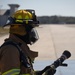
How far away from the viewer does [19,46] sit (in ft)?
8.51

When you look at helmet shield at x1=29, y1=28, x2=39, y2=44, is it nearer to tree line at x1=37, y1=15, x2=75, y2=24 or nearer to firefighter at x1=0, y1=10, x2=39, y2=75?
firefighter at x1=0, y1=10, x2=39, y2=75

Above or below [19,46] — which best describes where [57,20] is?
below

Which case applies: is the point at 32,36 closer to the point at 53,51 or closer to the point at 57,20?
the point at 53,51

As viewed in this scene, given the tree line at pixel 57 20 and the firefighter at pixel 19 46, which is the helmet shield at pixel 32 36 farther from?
the tree line at pixel 57 20

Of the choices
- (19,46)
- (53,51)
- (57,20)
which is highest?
(19,46)

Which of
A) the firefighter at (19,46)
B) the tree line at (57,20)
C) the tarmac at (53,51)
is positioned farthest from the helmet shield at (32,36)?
the tree line at (57,20)

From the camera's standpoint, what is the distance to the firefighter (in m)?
2.45

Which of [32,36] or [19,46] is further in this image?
[32,36]

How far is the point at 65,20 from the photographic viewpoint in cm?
12625

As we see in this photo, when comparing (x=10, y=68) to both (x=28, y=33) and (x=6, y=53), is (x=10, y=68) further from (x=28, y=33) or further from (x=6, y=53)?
(x=28, y=33)

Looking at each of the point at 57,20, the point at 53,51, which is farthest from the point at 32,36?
the point at 57,20

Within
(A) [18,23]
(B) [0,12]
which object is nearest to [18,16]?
(A) [18,23]

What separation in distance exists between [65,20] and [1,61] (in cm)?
12460

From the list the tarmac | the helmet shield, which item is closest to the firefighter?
the helmet shield
